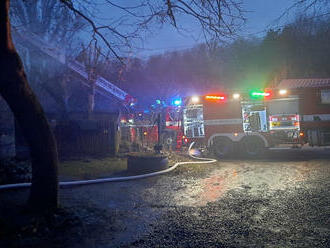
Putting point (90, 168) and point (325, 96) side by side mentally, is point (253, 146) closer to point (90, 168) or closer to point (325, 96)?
point (325, 96)

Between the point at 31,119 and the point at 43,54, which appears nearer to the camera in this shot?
the point at 31,119

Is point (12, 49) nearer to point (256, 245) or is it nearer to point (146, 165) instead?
point (256, 245)

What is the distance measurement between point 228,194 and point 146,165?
331 cm

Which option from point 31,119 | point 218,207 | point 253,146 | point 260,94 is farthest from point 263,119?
point 31,119

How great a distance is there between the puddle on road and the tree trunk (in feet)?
7.96

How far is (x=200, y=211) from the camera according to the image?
16.3ft

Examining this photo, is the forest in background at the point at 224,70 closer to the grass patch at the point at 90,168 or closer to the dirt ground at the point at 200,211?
the grass patch at the point at 90,168

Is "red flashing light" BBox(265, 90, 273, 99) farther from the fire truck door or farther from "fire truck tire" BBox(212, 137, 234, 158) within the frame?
"fire truck tire" BBox(212, 137, 234, 158)

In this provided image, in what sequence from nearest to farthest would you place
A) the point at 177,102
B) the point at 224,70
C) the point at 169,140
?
Answer: the point at 177,102 → the point at 169,140 → the point at 224,70

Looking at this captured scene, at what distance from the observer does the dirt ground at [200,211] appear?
149 inches

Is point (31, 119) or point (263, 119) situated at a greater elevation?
point (263, 119)

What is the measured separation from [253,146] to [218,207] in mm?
7380

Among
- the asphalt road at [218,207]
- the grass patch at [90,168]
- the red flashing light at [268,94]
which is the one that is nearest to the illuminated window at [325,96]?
the red flashing light at [268,94]

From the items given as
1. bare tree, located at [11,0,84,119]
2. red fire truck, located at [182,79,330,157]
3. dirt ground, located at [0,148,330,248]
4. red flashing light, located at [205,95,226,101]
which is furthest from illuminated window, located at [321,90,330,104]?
bare tree, located at [11,0,84,119]
